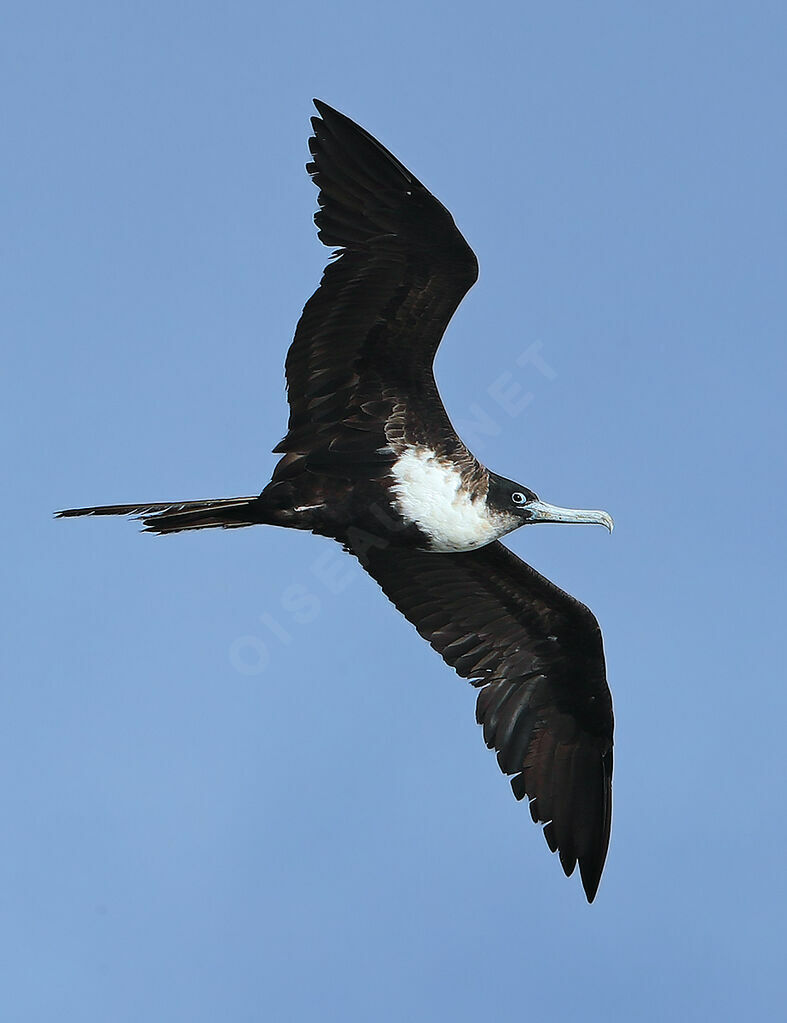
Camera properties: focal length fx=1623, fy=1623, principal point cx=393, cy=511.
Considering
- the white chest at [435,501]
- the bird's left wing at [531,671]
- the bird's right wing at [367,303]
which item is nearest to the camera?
the bird's right wing at [367,303]

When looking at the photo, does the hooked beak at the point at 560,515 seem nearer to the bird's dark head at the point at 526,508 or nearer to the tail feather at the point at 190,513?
the bird's dark head at the point at 526,508

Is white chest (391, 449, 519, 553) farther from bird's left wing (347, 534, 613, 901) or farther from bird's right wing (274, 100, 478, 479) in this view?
bird's left wing (347, 534, 613, 901)

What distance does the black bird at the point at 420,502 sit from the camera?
666cm

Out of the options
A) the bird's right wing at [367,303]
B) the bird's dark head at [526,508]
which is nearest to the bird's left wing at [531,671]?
the bird's dark head at [526,508]

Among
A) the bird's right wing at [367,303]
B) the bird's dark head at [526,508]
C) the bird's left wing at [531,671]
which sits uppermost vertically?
the bird's right wing at [367,303]

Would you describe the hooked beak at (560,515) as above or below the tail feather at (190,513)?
below

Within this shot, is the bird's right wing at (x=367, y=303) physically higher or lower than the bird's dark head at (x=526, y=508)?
higher

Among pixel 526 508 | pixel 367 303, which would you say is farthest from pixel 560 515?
pixel 367 303

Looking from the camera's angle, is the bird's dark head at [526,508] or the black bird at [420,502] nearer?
the black bird at [420,502]

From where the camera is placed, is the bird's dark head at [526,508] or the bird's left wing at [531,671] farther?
the bird's left wing at [531,671]

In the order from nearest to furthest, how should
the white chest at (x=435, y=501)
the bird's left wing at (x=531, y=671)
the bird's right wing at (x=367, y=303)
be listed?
the bird's right wing at (x=367, y=303)
the white chest at (x=435, y=501)
the bird's left wing at (x=531, y=671)

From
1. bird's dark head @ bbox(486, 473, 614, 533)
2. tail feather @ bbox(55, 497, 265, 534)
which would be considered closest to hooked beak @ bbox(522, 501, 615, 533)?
bird's dark head @ bbox(486, 473, 614, 533)

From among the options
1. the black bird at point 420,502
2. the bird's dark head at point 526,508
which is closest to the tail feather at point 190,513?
the black bird at point 420,502

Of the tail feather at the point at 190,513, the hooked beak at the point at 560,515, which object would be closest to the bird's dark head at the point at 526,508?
the hooked beak at the point at 560,515
